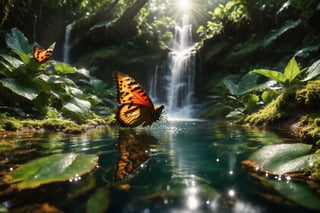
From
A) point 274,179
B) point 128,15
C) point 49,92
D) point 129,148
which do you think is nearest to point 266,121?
point 129,148

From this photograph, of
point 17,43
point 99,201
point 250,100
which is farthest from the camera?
point 250,100

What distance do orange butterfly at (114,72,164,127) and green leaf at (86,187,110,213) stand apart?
7.78ft

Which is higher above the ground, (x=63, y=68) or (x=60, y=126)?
(x=63, y=68)

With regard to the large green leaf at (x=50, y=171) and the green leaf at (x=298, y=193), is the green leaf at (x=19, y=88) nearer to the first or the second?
the large green leaf at (x=50, y=171)

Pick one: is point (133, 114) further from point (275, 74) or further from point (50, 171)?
point (275, 74)

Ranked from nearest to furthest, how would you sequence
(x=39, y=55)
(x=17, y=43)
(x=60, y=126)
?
(x=60, y=126), (x=39, y=55), (x=17, y=43)

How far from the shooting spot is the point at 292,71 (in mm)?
5082

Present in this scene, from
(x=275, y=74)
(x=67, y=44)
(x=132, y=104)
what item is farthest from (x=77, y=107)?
(x=67, y=44)

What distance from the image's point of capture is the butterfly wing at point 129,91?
3.66 m

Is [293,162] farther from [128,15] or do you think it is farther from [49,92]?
[128,15]

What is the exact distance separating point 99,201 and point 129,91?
2.58 m

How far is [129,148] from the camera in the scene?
2.68 m

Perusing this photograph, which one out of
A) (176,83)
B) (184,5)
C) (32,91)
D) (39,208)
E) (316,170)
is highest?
(184,5)

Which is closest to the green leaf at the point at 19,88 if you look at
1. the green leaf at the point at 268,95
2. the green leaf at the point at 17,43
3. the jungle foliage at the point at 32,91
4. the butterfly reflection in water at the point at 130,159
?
the jungle foliage at the point at 32,91
